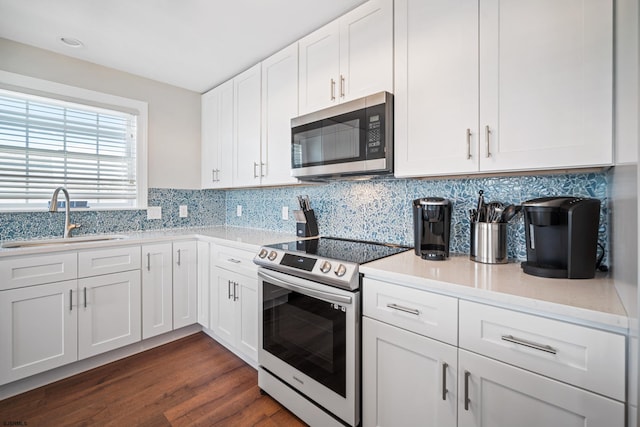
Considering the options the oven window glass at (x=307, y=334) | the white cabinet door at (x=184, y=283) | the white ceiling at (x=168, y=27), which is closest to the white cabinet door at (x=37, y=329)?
the white cabinet door at (x=184, y=283)

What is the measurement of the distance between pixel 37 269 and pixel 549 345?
2.74m

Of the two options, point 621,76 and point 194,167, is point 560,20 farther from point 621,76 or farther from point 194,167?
point 194,167

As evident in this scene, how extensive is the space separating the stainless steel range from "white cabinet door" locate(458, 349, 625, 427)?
1.57 ft

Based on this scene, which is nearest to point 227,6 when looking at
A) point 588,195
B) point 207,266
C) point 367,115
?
point 367,115

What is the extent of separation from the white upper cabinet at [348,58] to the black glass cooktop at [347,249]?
0.91m

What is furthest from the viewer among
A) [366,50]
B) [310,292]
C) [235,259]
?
[235,259]

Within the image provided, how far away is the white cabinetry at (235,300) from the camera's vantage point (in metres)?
2.00

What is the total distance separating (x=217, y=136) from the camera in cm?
293

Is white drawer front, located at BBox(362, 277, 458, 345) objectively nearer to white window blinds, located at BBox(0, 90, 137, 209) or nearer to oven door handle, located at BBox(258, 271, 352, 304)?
oven door handle, located at BBox(258, 271, 352, 304)

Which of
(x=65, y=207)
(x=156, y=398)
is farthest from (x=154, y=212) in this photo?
(x=156, y=398)

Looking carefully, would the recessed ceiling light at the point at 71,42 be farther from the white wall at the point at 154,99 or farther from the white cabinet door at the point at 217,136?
the white cabinet door at the point at 217,136

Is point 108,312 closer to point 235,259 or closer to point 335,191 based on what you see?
point 235,259

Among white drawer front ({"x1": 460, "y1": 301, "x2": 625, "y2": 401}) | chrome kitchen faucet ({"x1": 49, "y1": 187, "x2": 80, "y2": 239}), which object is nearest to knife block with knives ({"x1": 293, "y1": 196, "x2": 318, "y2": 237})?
white drawer front ({"x1": 460, "y1": 301, "x2": 625, "y2": 401})

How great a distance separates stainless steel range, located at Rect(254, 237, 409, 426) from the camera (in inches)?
52.8
